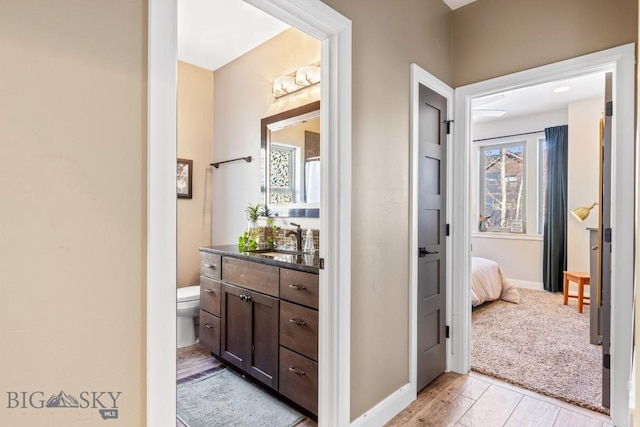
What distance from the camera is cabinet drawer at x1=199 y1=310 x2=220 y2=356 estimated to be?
268 cm

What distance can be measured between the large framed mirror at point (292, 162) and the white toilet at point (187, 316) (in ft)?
3.55

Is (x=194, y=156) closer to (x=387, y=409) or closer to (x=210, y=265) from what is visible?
(x=210, y=265)

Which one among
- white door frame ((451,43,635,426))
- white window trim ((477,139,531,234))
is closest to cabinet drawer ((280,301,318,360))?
white door frame ((451,43,635,426))

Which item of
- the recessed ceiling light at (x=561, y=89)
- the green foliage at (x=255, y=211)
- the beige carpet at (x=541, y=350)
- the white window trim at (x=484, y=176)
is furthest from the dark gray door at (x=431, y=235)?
the white window trim at (x=484, y=176)

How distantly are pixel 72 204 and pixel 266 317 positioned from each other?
1.51 m

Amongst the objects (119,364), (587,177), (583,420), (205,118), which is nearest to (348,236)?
(119,364)

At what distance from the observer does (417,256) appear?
87.9 inches

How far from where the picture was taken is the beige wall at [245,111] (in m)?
2.91

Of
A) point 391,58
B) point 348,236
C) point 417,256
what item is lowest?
point 417,256

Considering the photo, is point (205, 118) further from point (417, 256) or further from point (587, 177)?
point (587, 177)

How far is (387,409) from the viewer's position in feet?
6.48

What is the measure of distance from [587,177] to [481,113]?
179 cm

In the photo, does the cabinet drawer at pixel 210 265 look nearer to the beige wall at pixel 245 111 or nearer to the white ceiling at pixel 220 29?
the beige wall at pixel 245 111

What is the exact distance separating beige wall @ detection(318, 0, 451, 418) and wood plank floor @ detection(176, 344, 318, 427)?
141 cm
